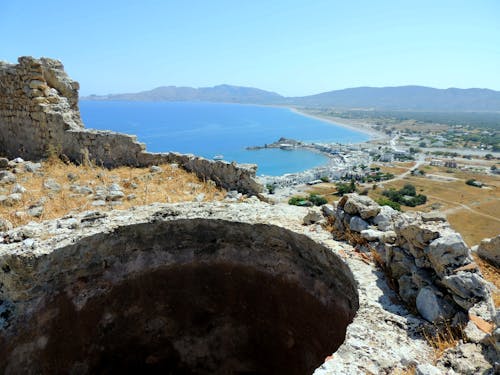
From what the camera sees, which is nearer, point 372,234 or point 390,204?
point 372,234

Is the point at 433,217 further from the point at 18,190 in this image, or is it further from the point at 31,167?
the point at 31,167

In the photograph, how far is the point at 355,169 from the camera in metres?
86.8

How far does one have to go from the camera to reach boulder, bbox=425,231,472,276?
14.3 ft

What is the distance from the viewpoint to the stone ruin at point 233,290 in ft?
14.3

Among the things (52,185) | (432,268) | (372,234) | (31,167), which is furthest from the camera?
(31,167)

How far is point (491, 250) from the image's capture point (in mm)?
5492

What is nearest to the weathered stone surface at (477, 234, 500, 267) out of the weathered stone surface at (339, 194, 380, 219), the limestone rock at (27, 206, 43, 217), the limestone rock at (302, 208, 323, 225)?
the weathered stone surface at (339, 194, 380, 219)

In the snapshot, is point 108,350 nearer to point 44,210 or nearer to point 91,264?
point 91,264

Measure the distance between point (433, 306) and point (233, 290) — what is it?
14.9 feet

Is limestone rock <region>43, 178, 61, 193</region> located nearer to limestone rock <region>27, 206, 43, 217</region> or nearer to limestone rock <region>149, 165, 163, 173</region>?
limestone rock <region>27, 206, 43, 217</region>

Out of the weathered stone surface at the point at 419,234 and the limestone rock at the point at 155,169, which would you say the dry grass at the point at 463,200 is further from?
the weathered stone surface at the point at 419,234


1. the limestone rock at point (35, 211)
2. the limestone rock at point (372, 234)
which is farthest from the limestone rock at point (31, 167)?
the limestone rock at point (372, 234)

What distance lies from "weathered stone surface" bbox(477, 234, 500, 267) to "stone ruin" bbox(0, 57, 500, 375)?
1.12m

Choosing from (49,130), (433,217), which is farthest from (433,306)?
(49,130)
